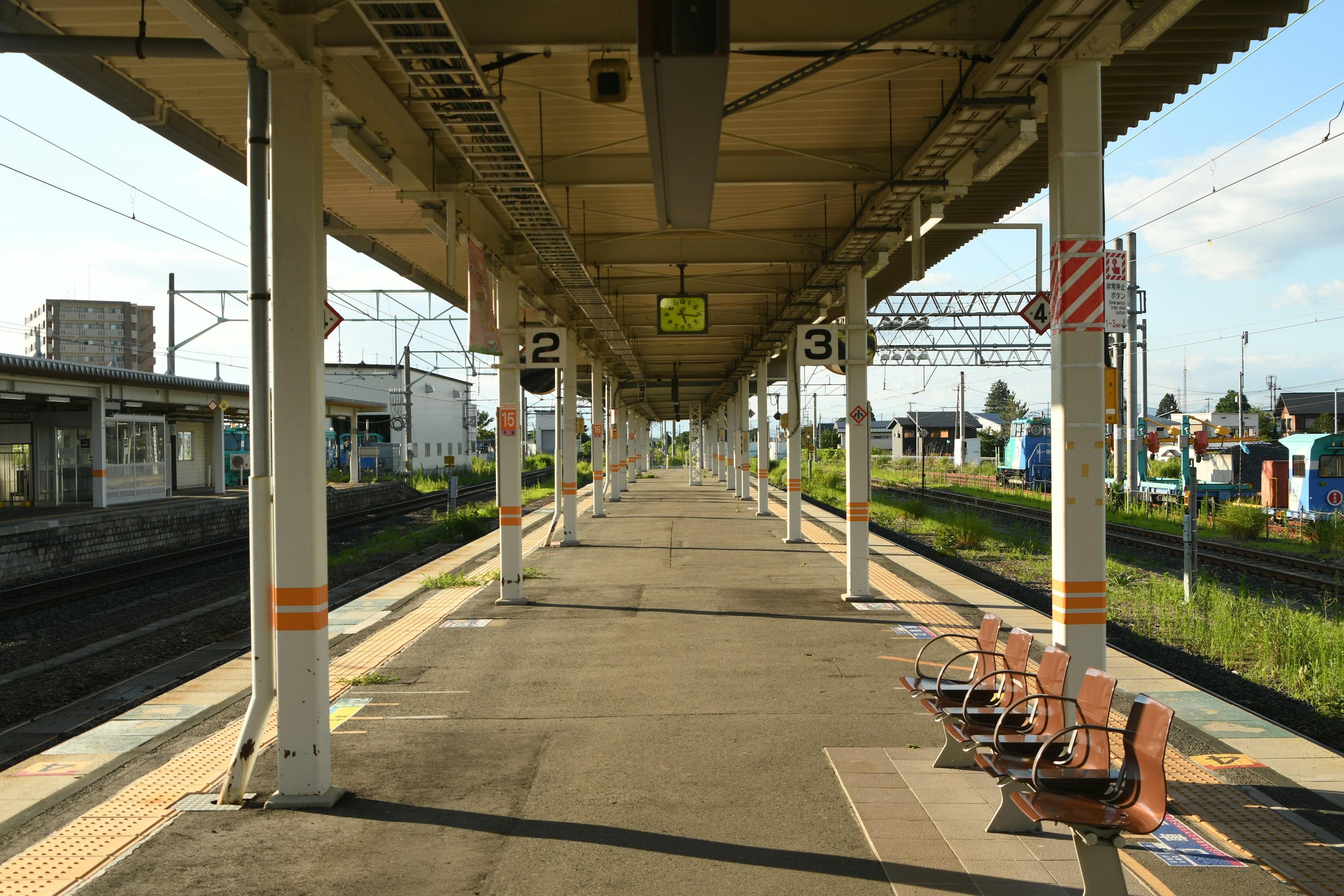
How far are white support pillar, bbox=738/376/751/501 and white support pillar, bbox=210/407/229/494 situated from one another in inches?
768

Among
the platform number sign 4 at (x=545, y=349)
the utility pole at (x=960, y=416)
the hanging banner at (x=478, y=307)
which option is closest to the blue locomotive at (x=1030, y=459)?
the utility pole at (x=960, y=416)

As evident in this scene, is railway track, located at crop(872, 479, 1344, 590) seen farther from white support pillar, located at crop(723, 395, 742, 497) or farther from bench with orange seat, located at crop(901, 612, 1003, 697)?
white support pillar, located at crop(723, 395, 742, 497)

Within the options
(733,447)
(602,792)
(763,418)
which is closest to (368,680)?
(602,792)

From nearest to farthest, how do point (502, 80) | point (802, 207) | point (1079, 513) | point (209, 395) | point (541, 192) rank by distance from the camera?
point (1079, 513), point (502, 80), point (541, 192), point (802, 207), point (209, 395)

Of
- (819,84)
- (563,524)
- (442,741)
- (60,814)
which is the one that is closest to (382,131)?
(819,84)

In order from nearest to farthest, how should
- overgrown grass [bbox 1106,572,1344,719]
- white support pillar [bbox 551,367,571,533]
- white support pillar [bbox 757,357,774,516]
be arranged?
1. overgrown grass [bbox 1106,572,1344,719]
2. white support pillar [bbox 551,367,571,533]
3. white support pillar [bbox 757,357,774,516]

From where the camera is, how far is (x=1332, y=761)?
6.17 metres

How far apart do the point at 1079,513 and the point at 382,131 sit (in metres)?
6.33

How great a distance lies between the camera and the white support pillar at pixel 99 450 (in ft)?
89.5

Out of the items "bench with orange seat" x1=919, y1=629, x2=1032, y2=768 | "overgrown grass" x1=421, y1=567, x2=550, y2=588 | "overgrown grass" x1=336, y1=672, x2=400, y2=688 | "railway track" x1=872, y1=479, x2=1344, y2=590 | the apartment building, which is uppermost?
the apartment building

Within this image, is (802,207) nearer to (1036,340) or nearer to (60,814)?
(60,814)

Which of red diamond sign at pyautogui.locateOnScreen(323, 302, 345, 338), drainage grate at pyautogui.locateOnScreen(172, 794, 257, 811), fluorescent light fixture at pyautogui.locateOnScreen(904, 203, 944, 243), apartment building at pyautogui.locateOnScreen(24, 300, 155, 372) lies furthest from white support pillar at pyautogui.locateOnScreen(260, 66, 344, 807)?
apartment building at pyautogui.locateOnScreen(24, 300, 155, 372)

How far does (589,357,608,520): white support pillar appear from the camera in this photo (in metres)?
25.9

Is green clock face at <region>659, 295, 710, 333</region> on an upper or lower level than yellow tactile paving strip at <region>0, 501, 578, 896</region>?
upper
